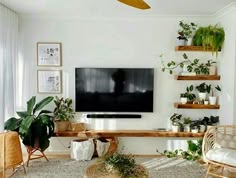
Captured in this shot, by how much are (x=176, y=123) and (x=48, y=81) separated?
2323mm

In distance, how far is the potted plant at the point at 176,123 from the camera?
4.49 metres

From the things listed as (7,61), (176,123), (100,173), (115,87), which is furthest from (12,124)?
(176,123)

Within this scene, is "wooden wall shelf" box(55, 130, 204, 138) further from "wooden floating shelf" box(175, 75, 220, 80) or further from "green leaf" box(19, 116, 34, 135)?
"wooden floating shelf" box(175, 75, 220, 80)

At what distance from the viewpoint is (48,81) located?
4621 mm

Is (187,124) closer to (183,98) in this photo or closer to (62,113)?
(183,98)

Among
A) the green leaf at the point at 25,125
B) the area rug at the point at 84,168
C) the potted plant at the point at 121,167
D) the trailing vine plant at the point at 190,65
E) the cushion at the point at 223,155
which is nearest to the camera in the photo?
the potted plant at the point at 121,167

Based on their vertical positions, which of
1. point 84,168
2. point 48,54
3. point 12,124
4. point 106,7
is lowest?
point 84,168

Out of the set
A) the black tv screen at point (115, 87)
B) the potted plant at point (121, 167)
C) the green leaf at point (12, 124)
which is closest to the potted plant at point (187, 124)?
the black tv screen at point (115, 87)

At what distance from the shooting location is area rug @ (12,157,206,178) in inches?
141

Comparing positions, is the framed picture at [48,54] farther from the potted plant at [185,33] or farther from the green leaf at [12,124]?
the potted plant at [185,33]

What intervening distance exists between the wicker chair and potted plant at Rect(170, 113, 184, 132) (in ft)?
2.59

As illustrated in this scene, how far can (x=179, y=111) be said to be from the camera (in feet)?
15.3

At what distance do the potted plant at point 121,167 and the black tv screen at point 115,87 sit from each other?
2092 mm

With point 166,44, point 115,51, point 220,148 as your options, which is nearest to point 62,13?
point 115,51
